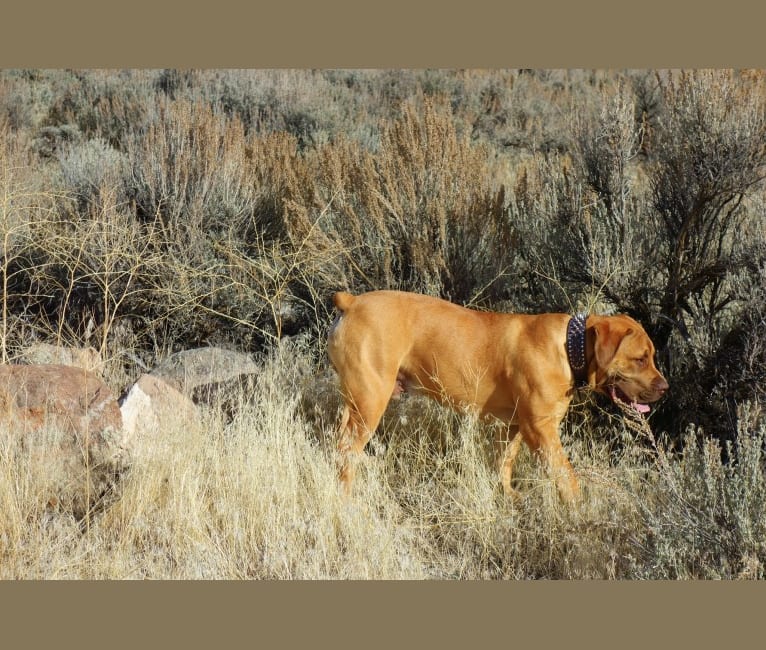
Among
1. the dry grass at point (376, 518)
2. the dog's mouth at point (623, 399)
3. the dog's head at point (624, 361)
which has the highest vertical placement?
the dog's head at point (624, 361)

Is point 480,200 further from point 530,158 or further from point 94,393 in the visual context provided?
point 530,158

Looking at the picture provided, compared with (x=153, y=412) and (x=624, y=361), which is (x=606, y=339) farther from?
(x=153, y=412)

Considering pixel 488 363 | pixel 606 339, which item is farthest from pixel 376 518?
pixel 606 339

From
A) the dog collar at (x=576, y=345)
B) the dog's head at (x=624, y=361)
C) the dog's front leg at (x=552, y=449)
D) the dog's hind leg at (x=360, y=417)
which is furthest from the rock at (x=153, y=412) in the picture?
the dog's head at (x=624, y=361)

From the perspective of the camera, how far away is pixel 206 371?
645 centimetres

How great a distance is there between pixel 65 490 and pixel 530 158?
10.3 metres

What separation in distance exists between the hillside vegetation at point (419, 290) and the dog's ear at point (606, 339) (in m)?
0.41

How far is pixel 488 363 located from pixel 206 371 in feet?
7.80

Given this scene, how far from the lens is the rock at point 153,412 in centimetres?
541

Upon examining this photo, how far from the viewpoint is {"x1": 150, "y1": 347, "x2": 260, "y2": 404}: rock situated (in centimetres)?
630

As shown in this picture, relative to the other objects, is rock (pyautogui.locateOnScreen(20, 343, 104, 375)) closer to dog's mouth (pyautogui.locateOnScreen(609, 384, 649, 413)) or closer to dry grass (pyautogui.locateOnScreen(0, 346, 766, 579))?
dry grass (pyautogui.locateOnScreen(0, 346, 766, 579))

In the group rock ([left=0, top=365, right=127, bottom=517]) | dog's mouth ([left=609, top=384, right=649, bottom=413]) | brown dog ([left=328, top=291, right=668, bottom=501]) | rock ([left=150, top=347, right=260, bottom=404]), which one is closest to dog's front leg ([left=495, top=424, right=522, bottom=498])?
brown dog ([left=328, top=291, right=668, bottom=501])

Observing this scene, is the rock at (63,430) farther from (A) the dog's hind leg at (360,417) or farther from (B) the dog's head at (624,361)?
(B) the dog's head at (624,361)

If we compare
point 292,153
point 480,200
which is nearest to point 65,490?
point 480,200
